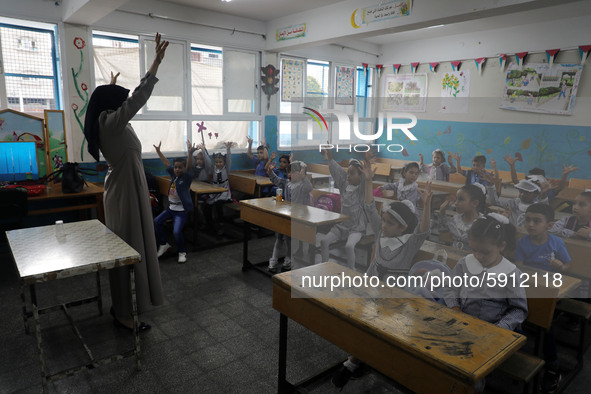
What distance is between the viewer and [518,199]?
144 centimetres

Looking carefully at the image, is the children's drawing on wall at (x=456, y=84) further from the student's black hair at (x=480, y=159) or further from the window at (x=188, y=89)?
the student's black hair at (x=480, y=159)

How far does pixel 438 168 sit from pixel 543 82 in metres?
5.53

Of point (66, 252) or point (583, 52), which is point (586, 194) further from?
point (583, 52)

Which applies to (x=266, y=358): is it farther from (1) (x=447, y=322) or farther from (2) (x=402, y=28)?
(2) (x=402, y=28)

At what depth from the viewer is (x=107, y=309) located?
10.2 ft

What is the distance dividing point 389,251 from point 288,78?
17.2ft

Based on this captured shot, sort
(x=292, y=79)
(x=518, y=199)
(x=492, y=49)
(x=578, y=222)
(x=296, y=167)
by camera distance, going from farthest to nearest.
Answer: (x=292, y=79) → (x=492, y=49) → (x=296, y=167) → (x=578, y=222) → (x=518, y=199)

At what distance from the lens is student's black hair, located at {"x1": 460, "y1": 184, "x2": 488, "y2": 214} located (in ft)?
4.86

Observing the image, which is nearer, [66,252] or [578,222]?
[578,222]

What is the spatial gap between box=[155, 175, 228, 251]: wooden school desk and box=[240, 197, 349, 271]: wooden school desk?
847mm

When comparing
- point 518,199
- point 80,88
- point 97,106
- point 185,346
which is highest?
point 80,88

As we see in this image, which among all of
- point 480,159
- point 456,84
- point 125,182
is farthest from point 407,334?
point 456,84

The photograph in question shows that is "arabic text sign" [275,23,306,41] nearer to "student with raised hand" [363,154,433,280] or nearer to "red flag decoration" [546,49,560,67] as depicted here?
"red flag decoration" [546,49,560,67]

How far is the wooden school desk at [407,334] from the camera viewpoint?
137cm
